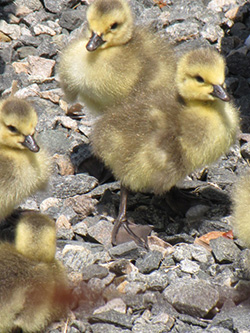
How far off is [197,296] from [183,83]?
1068mm

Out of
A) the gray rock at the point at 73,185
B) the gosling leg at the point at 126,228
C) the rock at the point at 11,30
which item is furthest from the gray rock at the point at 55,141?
the rock at the point at 11,30

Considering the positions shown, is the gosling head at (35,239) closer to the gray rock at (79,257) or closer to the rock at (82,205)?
the gray rock at (79,257)

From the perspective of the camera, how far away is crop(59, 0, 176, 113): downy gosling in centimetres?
380

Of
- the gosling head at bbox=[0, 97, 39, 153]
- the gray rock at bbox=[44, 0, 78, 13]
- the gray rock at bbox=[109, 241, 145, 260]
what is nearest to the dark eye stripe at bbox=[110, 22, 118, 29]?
the gosling head at bbox=[0, 97, 39, 153]

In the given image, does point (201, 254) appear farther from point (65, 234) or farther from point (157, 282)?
point (65, 234)

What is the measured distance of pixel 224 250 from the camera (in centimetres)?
336

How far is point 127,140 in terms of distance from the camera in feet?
11.4

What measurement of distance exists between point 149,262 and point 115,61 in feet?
3.79

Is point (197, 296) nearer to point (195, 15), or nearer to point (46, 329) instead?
point (46, 329)

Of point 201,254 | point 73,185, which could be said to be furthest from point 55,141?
point 201,254

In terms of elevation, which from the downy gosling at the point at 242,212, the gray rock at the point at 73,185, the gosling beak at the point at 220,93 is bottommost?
the gray rock at the point at 73,185

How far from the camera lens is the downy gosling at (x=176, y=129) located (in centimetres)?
338

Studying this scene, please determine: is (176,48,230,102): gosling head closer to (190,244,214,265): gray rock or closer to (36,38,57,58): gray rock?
(190,244,214,265): gray rock

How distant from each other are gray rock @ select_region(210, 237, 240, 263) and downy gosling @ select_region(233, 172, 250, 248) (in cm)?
27
